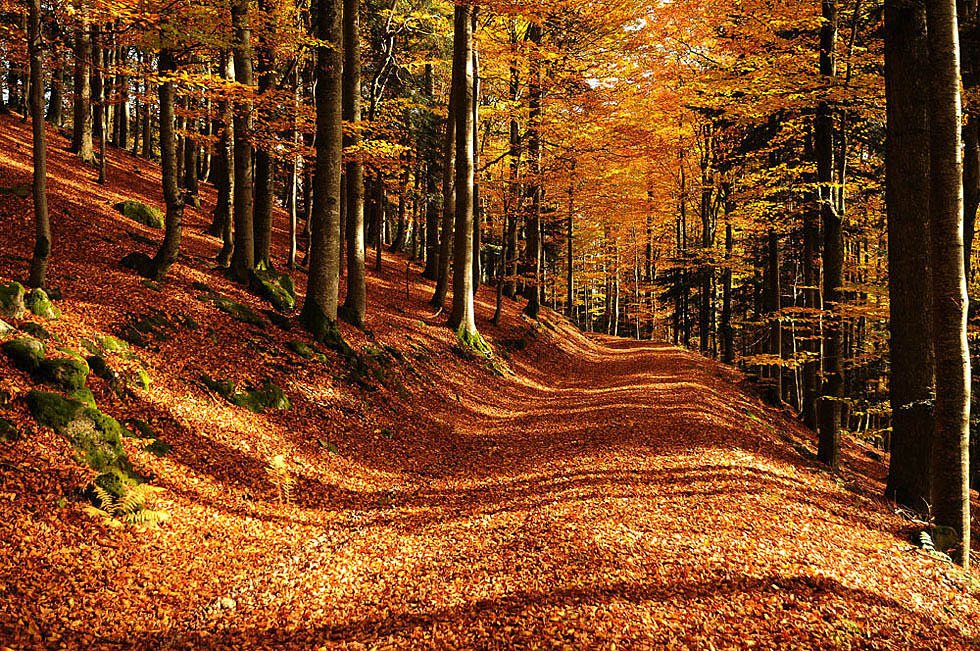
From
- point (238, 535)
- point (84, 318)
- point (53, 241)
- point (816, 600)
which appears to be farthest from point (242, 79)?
point (816, 600)

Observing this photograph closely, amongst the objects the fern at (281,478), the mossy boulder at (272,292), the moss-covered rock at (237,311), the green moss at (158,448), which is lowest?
the fern at (281,478)

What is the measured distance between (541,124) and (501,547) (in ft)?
53.3

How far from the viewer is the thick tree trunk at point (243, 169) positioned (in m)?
9.56

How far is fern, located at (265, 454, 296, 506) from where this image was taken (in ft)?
19.0

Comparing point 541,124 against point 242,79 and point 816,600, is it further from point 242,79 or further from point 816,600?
point 816,600

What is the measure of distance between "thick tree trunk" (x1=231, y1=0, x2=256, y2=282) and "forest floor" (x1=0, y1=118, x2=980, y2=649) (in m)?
0.62

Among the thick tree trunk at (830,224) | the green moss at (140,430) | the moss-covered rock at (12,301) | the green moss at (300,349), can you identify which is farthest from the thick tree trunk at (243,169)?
the thick tree trunk at (830,224)

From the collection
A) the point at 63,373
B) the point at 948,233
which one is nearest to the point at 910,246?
the point at 948,233

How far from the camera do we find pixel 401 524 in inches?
221

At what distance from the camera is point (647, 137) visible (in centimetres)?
1955

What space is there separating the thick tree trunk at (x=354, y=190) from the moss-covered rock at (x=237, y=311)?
2.20 metres

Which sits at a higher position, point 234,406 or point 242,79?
point 242,79

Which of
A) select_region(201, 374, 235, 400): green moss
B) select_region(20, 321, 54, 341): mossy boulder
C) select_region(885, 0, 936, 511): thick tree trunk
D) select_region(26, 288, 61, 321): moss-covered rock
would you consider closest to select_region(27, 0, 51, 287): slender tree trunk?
select_region(26, 288, 61, 321): moss-covered rock

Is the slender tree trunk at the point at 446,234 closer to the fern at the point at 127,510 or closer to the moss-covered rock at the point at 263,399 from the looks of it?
the moss-covered rock at the point at 263,399
